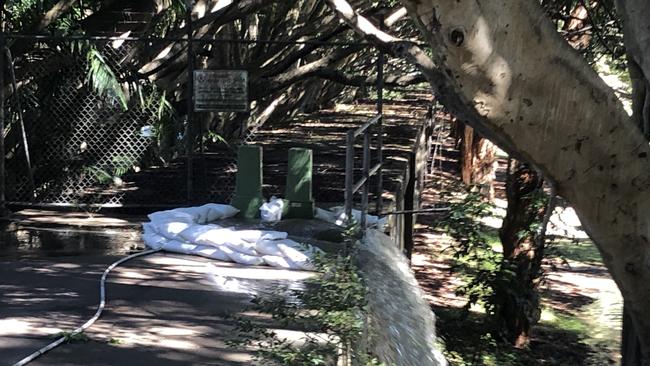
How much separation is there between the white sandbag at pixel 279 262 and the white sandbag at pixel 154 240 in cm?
118

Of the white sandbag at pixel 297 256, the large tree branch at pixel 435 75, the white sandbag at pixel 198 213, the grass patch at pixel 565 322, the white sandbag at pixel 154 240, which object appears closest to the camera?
the large tree branch at pixel 435 75

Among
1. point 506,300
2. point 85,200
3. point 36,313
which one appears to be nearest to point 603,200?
point 36,313

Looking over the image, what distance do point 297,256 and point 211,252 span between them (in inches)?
34.8

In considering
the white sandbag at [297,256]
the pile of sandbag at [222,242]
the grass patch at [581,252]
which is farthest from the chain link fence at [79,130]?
the grass patch at [581,252]

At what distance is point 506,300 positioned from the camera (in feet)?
34.6

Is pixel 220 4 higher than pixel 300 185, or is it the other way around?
pixel 220 4

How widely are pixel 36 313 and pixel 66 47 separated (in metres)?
5.64

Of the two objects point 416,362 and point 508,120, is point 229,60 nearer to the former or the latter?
point 416,362

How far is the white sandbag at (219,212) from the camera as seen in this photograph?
8462 millimetres

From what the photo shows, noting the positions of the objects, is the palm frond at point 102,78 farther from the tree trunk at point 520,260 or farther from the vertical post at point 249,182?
the tree trunk at point 520,260

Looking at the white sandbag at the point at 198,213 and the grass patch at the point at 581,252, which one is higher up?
the white sandbag at the point at 198,213

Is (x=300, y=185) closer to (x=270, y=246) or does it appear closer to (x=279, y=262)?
(x=270, y=246)

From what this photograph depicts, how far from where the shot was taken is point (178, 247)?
7711 millimetres

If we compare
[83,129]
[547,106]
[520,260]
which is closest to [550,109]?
[547,106]
